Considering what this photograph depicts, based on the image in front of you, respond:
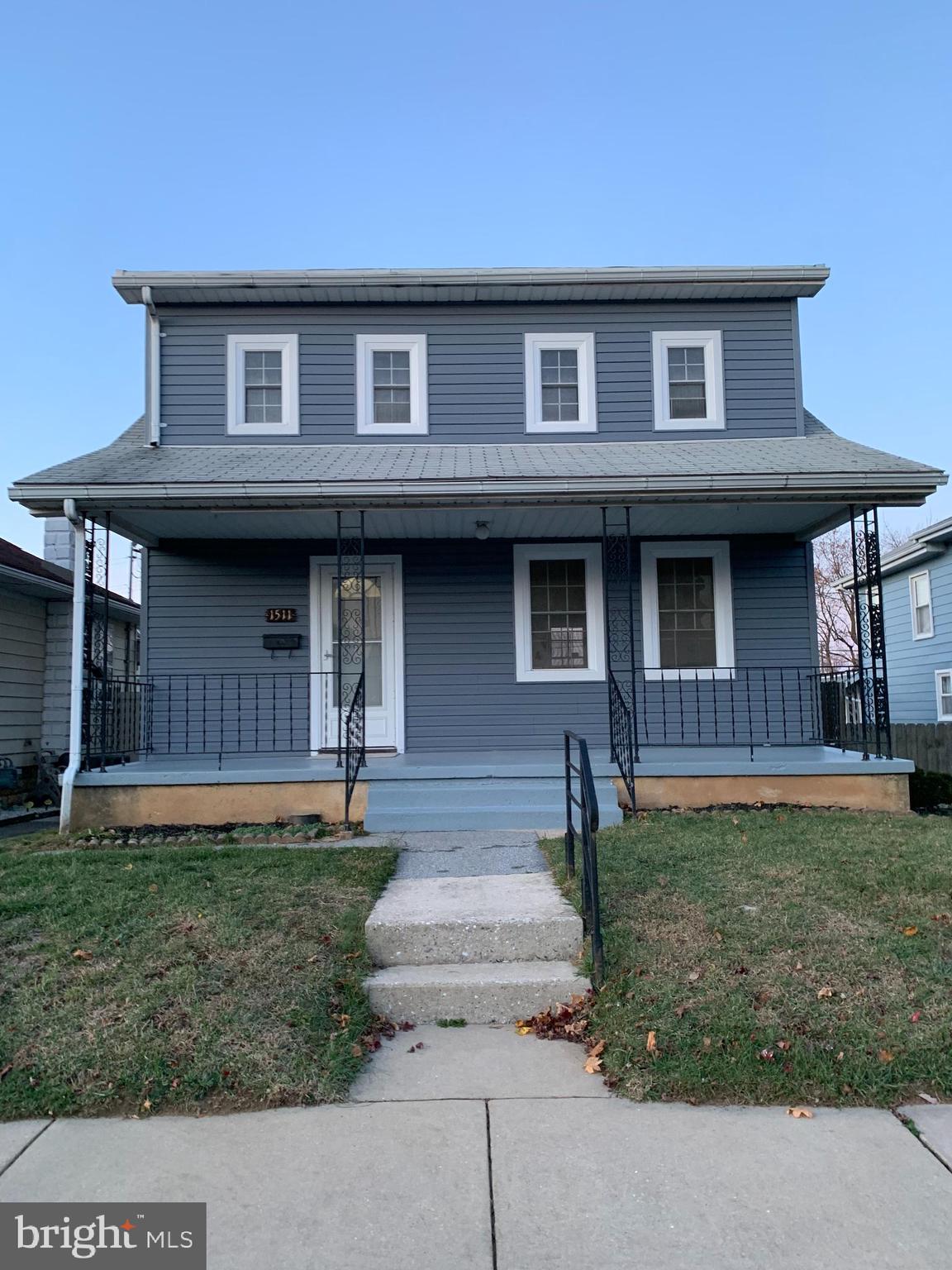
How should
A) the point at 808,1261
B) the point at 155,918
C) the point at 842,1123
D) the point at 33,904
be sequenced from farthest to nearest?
1. the point at 33,904
2. the point at 155,918
3. the point at 842,1123
4. the point at 808,1261

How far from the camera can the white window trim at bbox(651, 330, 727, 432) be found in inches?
384

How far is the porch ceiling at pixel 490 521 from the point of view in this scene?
8055 millimetres

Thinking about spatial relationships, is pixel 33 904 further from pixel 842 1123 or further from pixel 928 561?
pixel 928 561

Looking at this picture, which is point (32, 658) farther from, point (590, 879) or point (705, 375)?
point (590, 879)

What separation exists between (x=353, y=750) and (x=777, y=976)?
15.9 feet

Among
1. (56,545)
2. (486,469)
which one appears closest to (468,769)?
(486,469)

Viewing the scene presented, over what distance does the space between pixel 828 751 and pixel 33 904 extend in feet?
24.8

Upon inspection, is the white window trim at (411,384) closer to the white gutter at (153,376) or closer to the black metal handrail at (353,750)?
the white gutter at (153,376)

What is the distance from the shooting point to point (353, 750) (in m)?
7.74

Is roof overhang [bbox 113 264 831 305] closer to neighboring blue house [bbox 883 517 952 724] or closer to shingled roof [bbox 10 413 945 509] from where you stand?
shingled roof [bbox 10 413 945 509]

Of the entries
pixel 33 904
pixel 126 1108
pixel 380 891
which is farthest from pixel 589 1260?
pixel 33 904

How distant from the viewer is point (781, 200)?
563 inches

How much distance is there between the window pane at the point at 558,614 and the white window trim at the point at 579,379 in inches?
65.1
